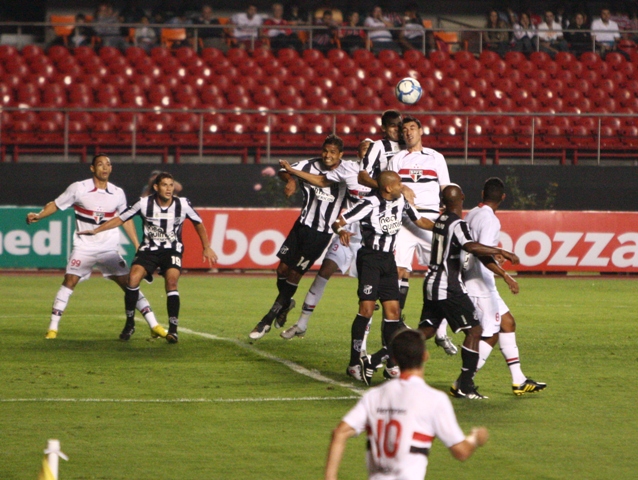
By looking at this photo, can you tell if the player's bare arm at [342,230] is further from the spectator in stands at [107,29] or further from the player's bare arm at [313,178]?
the spectator in stands at [107,29]

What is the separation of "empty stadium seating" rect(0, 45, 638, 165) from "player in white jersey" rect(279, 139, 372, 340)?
38.0 ft

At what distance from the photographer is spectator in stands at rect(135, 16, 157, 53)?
26.3 meters

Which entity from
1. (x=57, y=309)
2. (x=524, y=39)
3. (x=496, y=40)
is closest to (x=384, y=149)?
(x=57, y=309)

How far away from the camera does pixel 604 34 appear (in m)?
27.9

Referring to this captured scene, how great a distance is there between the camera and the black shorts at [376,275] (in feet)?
28.5

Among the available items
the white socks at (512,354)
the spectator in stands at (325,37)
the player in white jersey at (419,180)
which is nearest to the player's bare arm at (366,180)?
the player in white jersey at (419,180)

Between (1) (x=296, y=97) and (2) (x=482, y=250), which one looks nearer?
(2) (x=482, y=250)

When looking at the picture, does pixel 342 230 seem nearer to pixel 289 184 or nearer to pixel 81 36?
pixel 289 184

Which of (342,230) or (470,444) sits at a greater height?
(342,230)

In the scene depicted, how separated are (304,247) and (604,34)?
767 inches

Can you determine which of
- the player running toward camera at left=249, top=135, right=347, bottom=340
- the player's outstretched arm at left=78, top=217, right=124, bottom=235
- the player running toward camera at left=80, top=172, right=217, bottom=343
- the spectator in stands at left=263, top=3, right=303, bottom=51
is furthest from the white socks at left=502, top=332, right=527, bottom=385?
the spectator in stands at left=263, top=3, right=303, bottom=51

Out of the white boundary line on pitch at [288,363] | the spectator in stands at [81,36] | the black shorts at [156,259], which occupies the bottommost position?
the white boundary line on pitch at [288,363]

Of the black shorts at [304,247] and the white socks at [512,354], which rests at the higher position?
the black shorts at [304,247]

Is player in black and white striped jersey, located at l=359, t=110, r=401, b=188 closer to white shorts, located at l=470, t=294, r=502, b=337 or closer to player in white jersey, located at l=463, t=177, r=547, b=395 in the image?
player in white jersey, located at l=463, t=177, r=547, b=395
